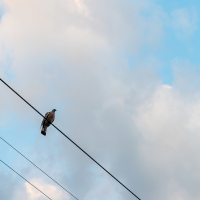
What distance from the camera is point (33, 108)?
13.4 m

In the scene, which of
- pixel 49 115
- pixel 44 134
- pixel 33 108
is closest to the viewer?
pixel 33 108

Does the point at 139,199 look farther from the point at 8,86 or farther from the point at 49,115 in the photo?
the point at 49,115

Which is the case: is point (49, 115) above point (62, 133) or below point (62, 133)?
above

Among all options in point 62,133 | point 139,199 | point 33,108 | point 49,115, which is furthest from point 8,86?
point 49,115

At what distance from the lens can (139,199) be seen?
13.1 metres

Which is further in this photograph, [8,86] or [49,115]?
[49,115]

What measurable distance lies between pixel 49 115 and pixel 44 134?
228cm

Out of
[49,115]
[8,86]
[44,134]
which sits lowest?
[8,86]

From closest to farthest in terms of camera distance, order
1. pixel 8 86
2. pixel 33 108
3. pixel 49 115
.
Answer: pixel 8 86, pixel 33 108, pixel 49 115

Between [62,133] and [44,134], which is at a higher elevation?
[44,134]

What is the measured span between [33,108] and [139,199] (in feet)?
16.0

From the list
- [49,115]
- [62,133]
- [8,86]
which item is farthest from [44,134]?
[8,86]

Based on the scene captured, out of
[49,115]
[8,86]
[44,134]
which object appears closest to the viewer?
[8,86]

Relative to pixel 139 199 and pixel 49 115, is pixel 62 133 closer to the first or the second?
pixel 139 199
